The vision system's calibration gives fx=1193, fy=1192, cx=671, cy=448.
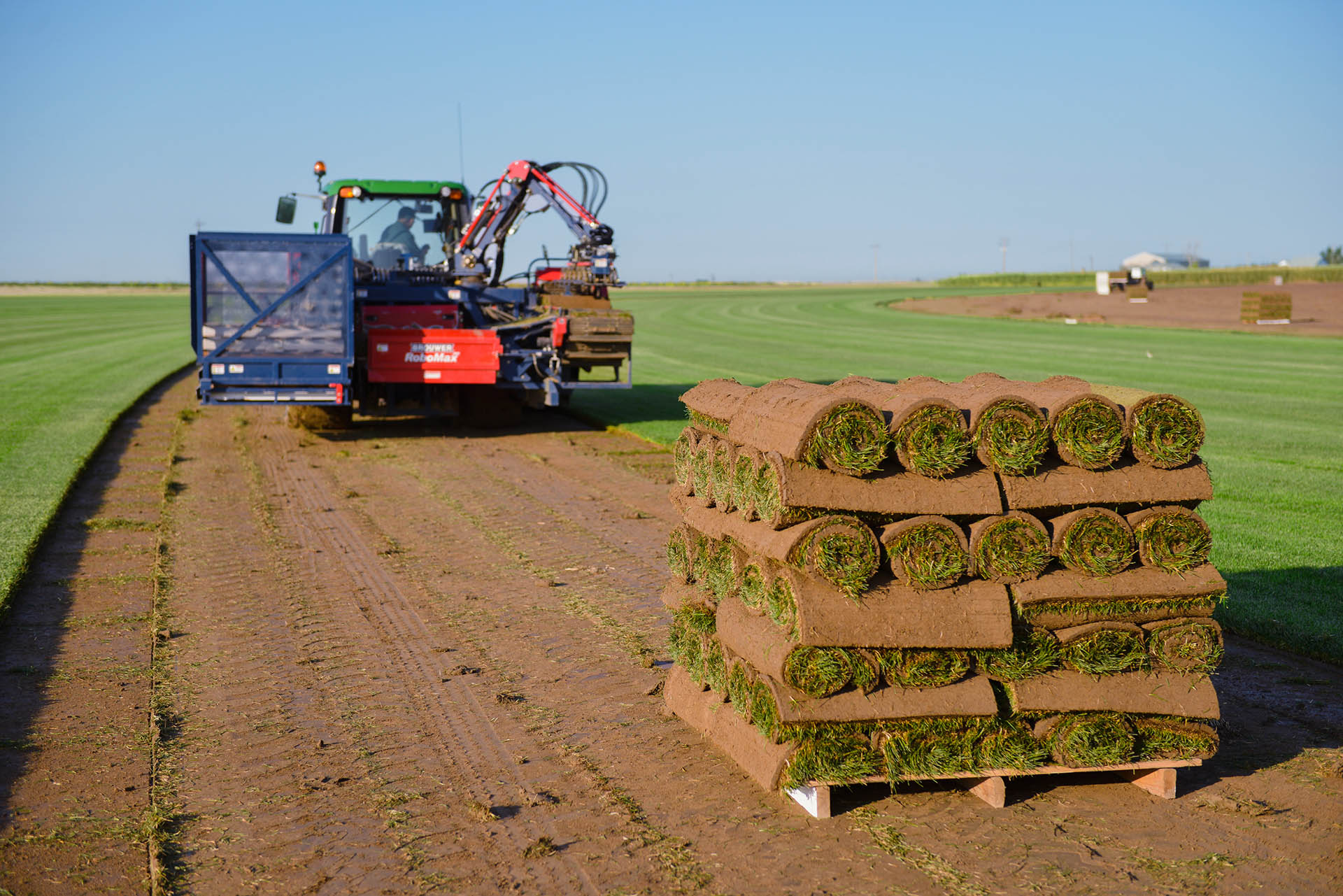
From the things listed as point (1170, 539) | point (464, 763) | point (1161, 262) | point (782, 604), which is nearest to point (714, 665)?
point (782, 604)

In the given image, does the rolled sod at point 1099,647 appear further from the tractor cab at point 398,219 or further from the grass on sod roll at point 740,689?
the tractor cab at point 398,219

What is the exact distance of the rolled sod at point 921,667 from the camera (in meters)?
5.09

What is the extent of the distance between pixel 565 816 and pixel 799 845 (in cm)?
100

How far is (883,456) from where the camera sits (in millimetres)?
5160

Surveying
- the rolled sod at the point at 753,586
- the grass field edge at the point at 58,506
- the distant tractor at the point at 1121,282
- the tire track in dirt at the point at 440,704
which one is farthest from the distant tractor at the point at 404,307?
the distant tractor at the point at 1121,282

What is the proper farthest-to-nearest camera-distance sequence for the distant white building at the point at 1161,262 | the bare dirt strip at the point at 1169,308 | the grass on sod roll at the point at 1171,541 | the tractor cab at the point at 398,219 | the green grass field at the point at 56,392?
the distant white building at the point at 1161,262 → the bare dirt strip at the point at 1169,308 → the tractor cab at the point at 398,219 → the green grass field at the point at 56,392 → the grass on sod roll at the point at 1171,541

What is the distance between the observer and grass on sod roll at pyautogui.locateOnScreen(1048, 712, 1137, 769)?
5203 millimetres

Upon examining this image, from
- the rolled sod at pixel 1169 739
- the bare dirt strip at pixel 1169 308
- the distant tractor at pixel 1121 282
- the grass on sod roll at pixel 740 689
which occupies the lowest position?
the rolled sod at pixel 1169 739

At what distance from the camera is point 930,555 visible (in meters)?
5.14

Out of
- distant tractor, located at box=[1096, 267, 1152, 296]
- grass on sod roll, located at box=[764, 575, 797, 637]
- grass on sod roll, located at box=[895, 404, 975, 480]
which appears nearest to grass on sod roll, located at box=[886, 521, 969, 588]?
grass on sod roll, located at box=[895, 404, 975, 480]

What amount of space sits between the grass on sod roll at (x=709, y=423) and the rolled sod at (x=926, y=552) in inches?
56.1

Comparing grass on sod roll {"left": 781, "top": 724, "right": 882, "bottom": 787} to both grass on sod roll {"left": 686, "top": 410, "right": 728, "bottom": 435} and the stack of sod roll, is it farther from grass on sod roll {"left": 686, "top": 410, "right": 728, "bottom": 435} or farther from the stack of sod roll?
grass on sod roll {"left": 686, "top": 410, "right": 728, "bottom": 435}

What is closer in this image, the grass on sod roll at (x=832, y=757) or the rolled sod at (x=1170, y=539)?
the grass on sod roll at (x=832, y=757)

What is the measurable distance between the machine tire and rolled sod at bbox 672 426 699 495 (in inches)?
454
